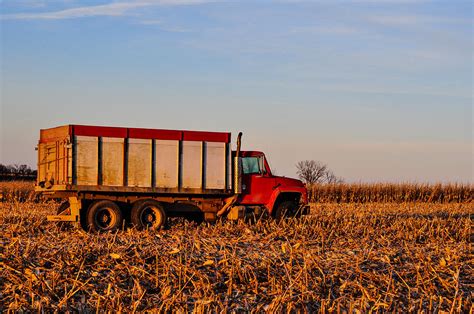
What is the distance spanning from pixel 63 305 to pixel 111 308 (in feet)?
2.12

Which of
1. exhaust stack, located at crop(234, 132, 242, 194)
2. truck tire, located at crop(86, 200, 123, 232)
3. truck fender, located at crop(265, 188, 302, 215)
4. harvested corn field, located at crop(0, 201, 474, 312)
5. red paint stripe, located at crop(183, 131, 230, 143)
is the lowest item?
harvested corn field, located at crop(0, 201, 474, 312)

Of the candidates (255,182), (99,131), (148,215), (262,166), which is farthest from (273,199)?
(99,131)

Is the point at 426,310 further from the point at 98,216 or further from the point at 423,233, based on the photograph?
the point at 98,216

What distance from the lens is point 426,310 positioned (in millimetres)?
9805

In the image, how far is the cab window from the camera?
20.6 m

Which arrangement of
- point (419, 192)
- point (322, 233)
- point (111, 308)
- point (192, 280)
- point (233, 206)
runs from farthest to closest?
1. point (419, 192)
2. point (233, 206)
3. point (322, 233)
4. point (192, 280)
5. point (111, 308)

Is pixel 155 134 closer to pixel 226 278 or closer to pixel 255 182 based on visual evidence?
pixel 255 182

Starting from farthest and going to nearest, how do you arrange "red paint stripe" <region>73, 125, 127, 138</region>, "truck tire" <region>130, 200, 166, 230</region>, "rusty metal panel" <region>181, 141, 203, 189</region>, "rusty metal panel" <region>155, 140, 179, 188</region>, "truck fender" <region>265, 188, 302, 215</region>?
"truck fender" <region>265, 188, 302, 215</region>, "rusty metal panel" <region>181, 141, 203, 189</region>, "rusty metal panel" <region>155, 140, 179, 188</region>, "truck tire" <region>130, 200, 166, 230</region>, "red paint stripe" <region>73, 125, 127, 138</region>

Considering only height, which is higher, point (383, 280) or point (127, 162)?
point (127, 162)

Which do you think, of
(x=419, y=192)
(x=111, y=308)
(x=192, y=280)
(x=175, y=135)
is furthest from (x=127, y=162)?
(x=419, y=192)

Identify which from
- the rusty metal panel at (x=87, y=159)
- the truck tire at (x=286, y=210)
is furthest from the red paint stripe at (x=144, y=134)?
the truck tire at (x=286, y=210)

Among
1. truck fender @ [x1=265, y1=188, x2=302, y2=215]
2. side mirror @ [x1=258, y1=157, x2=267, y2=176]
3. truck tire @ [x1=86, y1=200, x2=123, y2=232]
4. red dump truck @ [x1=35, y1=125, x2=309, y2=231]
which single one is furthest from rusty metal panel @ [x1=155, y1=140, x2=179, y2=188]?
truck fender @ [x1=265, y1=188, x2=302, y2=215]

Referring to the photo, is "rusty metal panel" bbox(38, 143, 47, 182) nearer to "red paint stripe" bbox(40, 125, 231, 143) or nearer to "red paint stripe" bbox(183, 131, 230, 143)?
"red paint stripe" bbox(40, 125, 231, 143)

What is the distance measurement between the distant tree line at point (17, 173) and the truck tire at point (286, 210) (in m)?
37.7
